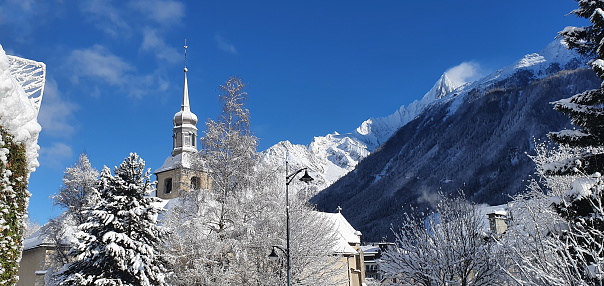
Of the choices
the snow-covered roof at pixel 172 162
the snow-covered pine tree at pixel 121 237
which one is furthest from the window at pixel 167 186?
the snow-covered pine tree at pixel 121 237

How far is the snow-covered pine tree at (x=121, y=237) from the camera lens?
19.7m

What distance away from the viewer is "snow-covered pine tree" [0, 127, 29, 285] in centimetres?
1129

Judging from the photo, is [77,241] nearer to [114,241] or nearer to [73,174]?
[114,241]

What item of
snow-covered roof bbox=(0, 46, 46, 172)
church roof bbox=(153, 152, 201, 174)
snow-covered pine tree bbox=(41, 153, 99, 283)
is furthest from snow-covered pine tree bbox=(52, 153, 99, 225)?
snow-covered roof bbox=(0, 46, 46, 172)

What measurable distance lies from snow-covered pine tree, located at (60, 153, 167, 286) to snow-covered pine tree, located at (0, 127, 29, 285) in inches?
312

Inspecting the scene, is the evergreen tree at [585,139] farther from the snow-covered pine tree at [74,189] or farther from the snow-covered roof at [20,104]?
the snow-covered pine tree at [74,189]

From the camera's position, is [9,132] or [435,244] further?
[435,244]

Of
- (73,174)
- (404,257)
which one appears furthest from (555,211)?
(73,174)

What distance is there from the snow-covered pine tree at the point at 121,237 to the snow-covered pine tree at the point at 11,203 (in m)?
7.93

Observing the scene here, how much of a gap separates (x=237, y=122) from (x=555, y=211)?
17326 millimetres

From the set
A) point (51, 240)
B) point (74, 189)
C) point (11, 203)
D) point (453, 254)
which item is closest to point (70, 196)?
point (74, 189)

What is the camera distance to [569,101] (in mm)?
10914

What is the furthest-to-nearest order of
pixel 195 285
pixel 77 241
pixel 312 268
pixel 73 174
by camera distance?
1. pixel 73 174
2. pixel 312 268
3. pixel 195 285
4. pixel 77 241

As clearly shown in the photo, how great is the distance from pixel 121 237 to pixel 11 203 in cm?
857
